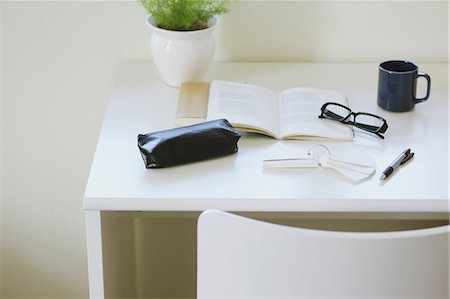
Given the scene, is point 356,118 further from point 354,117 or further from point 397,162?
→ point 397,162

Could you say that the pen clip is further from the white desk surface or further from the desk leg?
the desk leg

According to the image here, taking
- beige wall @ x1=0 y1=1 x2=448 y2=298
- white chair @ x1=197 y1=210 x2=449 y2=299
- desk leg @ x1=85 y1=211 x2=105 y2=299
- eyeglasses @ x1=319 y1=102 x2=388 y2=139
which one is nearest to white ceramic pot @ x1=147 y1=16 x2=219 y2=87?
beige wall @ x1=0 y1=1 x2=448 y2=298

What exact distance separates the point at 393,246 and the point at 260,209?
0.81ft

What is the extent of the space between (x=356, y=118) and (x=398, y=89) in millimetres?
95

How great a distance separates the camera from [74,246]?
6.16ft

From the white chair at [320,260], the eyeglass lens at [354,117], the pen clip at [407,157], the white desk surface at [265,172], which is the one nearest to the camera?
the white chair at [320,260]

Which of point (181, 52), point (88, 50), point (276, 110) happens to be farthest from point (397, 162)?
point (88, 50)

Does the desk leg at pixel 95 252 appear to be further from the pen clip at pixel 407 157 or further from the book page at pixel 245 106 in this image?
the pen clip at pixel 407 157

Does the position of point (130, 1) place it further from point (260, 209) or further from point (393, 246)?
point (393, 246)

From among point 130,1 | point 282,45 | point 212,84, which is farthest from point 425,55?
point 130,1

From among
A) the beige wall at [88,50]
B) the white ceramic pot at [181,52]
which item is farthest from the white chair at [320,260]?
the beige wall at [88,50]

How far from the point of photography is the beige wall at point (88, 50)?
1.62 metres

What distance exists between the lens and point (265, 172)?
1.23 m

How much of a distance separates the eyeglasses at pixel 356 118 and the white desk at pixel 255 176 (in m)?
0.02
